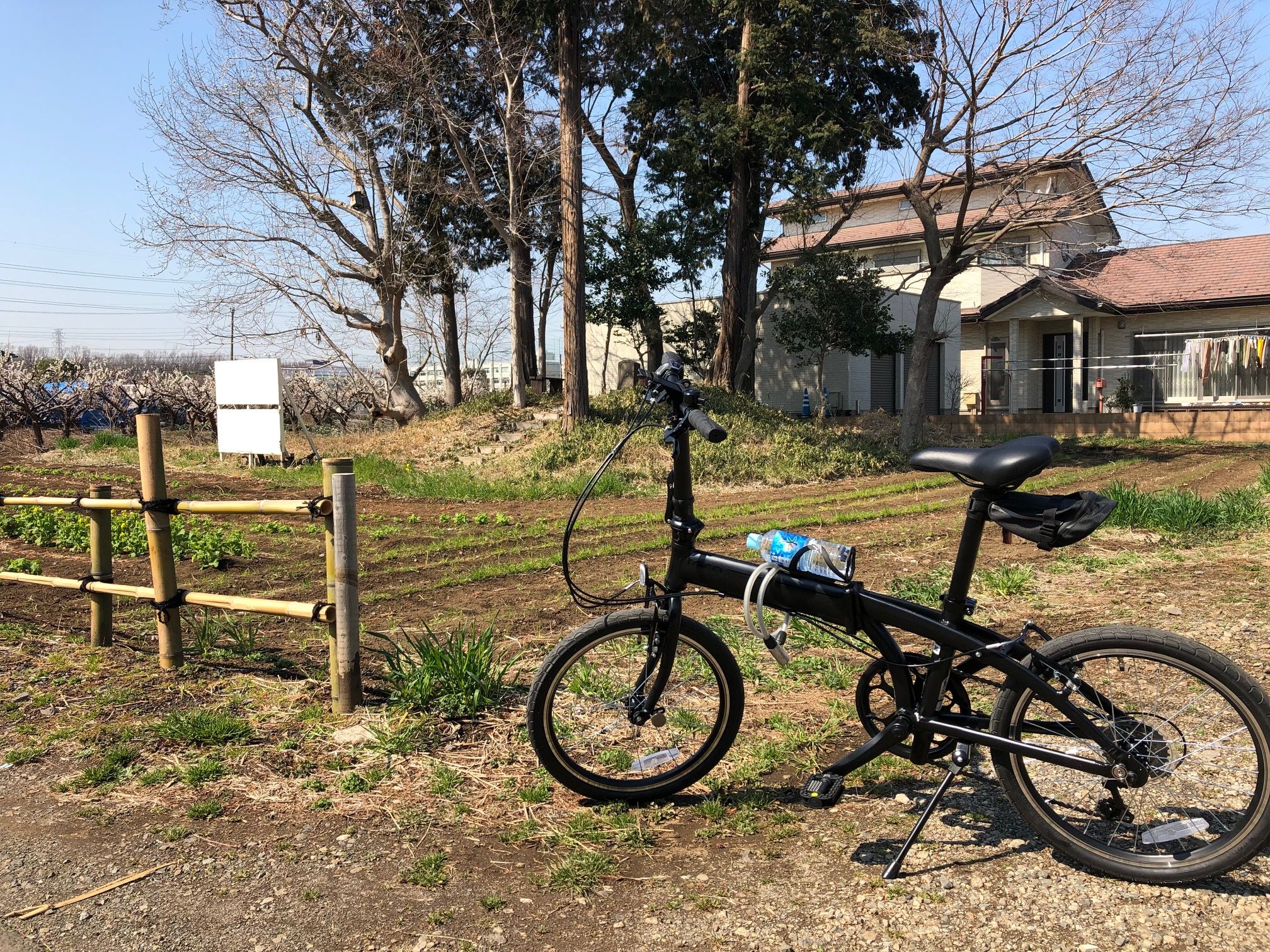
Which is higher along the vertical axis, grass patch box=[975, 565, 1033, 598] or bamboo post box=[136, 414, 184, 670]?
bamboo post box=[136, 414, 184, 670]

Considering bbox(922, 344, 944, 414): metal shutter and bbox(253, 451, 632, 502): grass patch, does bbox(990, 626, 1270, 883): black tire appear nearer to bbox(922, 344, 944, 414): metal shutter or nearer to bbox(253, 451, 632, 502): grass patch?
bbox(253, 451, 632, 502): grass patch

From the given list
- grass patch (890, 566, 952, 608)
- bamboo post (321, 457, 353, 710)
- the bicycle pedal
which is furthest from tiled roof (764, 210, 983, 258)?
the bicycle pedal

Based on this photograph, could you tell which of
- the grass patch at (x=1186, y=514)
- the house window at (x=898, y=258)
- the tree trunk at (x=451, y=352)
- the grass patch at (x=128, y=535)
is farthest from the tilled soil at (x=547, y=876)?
the house window at (x=898, y=258)

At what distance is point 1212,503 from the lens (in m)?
7.51

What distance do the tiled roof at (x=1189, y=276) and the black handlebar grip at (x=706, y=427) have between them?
71.6 ft

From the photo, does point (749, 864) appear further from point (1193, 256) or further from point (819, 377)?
point (1193, 256)

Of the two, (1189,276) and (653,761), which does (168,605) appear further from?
(1189,276)

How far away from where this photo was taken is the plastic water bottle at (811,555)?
9.30 feet

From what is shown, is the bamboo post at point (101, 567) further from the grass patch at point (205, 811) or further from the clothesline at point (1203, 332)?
the clothesline at point (1203, 332)

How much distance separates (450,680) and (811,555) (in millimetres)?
1854

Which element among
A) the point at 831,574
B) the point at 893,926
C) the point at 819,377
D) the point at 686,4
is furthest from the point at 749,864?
the point at 819,377

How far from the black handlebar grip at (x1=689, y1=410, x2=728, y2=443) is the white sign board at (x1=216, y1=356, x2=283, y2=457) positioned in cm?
1322

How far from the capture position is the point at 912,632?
2.83m

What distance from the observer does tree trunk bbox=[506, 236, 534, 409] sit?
19.8 meters
